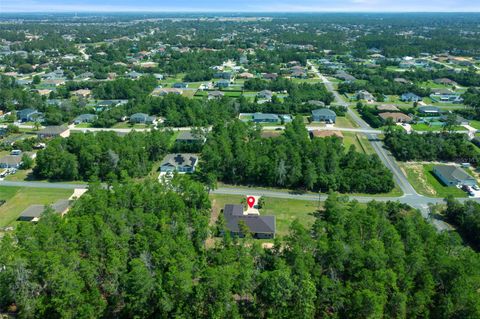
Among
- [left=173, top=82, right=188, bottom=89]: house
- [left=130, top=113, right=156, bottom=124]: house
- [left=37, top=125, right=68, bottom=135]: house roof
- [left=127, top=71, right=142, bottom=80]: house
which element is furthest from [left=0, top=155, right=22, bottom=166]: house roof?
[left=127, top=71, right=142, bottom=80]: house

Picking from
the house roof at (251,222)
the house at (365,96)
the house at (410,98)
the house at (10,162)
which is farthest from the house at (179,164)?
the house at (410,98)

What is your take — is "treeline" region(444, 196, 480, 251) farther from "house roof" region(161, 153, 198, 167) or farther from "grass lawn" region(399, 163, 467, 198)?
"house roof" region(161, 153, 198, 167)

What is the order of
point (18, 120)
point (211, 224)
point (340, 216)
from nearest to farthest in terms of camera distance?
point (340, 216), point (211, 224), point (18, 120)

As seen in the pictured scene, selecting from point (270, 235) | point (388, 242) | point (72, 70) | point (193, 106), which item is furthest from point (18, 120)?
point (388, 242)

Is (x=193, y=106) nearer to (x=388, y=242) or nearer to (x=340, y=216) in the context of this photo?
(x=340, y=216)

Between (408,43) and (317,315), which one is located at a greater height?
(408,43)

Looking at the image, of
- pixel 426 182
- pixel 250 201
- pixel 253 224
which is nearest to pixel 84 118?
pixel 250 201
